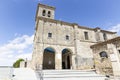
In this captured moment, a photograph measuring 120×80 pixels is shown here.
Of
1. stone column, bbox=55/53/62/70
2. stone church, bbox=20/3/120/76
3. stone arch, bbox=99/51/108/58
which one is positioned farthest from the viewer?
stone church, bbox=20/3/120/76

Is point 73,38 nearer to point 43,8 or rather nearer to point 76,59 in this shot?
point 76,59

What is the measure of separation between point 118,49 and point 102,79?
2945 millimetres

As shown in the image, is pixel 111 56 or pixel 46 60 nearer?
pixel 111 56

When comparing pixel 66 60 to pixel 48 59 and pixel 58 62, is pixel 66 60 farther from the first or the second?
pixel 58 62

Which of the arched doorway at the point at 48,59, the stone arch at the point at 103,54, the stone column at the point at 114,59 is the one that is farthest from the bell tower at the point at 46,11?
the stone column at the point at 114,59

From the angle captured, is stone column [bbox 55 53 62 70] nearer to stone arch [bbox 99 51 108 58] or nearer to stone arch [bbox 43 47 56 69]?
stone arch [bbox 43 47 56 69]

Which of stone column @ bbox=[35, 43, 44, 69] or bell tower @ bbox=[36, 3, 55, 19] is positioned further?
bell tower @ bbox=[36, 3, 55, 19]

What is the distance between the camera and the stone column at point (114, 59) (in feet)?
26.8

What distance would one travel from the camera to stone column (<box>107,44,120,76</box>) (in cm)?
816

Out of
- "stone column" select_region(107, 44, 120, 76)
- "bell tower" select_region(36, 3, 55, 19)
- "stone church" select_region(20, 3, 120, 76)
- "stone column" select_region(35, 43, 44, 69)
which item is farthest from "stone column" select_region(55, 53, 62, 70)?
"stone column" select_region(107, 44, 120, 76)

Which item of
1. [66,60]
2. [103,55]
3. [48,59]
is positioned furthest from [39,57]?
[103,55]

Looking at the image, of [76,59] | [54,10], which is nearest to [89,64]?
[76,59]

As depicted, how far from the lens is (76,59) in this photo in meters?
16.4

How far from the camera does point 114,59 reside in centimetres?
847
